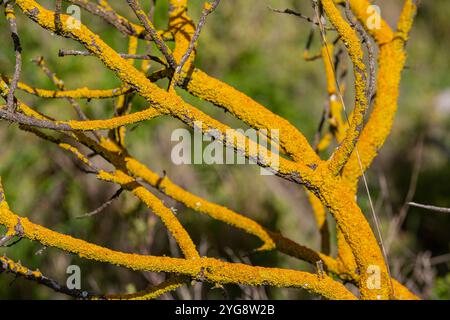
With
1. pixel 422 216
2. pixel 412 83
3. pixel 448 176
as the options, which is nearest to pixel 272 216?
pixel 422 216

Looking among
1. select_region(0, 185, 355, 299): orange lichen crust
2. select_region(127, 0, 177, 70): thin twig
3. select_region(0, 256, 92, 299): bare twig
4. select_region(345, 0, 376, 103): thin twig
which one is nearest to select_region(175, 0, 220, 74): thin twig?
select_region(127, 0, 177, 70): thin twig

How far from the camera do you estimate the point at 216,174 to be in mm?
3930

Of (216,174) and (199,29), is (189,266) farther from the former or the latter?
(216,174)

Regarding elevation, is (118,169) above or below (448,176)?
above

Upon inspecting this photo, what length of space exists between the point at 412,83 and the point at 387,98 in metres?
4.89

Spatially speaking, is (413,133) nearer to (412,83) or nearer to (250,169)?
(412,83)

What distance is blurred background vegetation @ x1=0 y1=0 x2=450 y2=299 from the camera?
11.2ft

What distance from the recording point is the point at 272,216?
395 centimetres

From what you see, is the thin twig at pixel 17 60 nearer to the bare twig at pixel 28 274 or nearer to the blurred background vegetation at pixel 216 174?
the bare twig at pixel 28 274

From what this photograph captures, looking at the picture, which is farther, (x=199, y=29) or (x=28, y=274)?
(x=28, y=274)

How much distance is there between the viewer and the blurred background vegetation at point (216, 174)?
3.40 metres

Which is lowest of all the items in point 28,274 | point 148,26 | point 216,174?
point 216,174

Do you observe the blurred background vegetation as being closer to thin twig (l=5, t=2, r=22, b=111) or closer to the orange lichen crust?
the orange lichen crust

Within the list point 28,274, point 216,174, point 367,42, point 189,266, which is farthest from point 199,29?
point 216,174
